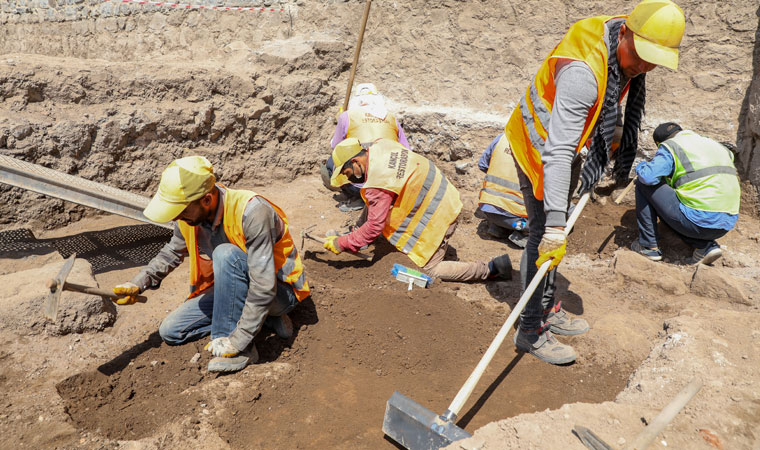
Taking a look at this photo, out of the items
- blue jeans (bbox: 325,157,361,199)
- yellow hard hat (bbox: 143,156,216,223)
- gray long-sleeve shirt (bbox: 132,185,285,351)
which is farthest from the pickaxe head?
blue jeans (bbox: 325,157,361,199)

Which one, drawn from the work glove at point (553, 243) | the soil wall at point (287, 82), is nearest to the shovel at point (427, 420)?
the work glove at point (553, 243)

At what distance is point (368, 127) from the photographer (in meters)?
5.11

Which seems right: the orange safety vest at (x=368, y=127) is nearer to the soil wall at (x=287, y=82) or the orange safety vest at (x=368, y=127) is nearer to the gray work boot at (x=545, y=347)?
the soil wall at (x=287, y=82)

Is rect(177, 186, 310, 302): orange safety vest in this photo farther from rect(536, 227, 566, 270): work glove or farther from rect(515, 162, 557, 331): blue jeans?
rect(536, 227, 566, 270): work glove

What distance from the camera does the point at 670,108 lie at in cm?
526

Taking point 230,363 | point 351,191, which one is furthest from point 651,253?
point 230,363

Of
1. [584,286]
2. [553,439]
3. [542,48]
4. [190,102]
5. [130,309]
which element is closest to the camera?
[553,439]

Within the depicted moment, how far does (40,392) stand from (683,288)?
394 cm

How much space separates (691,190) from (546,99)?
90.5 inches

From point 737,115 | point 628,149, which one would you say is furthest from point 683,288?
point 737,115

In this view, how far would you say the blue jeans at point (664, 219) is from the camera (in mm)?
4133

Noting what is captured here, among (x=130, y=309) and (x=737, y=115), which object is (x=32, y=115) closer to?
(x=130, y=309)

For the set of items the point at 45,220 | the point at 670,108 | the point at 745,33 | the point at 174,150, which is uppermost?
the point at 745,33

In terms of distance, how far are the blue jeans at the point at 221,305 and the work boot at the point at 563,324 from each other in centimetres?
156
